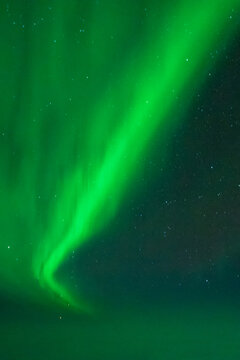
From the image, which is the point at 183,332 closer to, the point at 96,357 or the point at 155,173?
the point at 96,357

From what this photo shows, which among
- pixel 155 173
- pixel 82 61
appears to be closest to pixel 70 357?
pixel 155 173

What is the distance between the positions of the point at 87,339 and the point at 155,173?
0.28 meters

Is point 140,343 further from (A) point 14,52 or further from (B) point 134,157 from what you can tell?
(A) point 14,52

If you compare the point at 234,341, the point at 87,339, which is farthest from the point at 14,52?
the point at 234,341

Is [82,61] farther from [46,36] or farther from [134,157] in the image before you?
[134,157]

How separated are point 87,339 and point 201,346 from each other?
0.60 ft

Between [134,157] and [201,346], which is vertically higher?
[134,157]

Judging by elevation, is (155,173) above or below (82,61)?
below

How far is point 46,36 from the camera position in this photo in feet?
3.40

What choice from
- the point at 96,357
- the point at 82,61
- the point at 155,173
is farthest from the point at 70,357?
the point at 82,61

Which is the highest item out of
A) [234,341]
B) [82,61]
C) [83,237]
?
[82,61]

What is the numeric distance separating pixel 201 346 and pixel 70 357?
21cm

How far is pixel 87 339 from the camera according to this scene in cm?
108

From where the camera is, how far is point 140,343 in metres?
1.08
